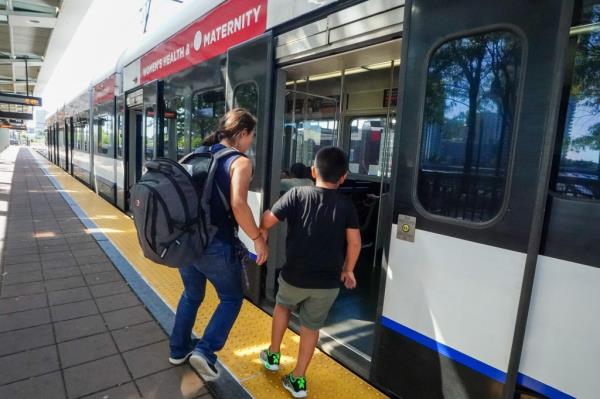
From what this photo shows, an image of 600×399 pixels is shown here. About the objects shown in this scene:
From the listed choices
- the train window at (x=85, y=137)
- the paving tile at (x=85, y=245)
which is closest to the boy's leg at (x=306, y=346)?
the paving tile at (x=85, y=245)

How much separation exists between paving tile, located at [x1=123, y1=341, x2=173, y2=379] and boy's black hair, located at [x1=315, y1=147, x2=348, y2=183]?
1.58m

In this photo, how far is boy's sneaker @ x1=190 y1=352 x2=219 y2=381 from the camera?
85.6 inches

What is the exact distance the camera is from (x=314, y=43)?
241 cm

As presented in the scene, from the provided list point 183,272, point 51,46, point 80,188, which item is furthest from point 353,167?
point 51,46

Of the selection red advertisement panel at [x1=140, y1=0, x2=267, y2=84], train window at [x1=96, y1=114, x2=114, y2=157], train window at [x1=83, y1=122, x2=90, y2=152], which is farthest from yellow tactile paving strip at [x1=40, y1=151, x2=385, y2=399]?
train window at [x1=83, y1=122, x2=90, y2=152]

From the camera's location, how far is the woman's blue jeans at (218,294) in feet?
6.89

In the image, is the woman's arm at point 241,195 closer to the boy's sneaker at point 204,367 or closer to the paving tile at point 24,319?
the boy's sneaker at point 204,367

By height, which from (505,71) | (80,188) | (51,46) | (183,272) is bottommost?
(80,188)

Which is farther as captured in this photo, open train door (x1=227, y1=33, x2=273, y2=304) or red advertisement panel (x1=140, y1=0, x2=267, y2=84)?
red advertisement panel (x1=140, y1=0, x2=267, y2=84)

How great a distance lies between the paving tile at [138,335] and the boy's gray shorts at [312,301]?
1260 mm

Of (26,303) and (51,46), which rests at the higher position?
(51,46)

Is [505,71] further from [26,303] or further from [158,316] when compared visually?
[26,303]

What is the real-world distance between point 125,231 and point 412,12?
5.18m

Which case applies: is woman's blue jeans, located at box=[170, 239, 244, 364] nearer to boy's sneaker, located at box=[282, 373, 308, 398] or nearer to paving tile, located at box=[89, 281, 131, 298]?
boy's sneaker, located at box=[282, 373, 308, 398]
